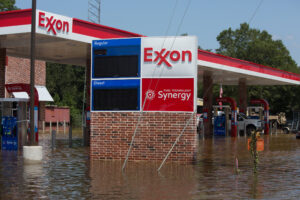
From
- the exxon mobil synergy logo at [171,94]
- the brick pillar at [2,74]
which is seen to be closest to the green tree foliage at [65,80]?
the brick pillar at [2,74]

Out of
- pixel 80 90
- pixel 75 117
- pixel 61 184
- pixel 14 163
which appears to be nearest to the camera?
pixel 61 184

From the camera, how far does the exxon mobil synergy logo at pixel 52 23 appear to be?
69.9ft

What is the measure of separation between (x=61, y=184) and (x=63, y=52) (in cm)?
1631

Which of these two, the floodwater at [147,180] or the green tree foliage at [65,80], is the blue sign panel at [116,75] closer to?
the floodwater at [147,180]

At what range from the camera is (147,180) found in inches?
534

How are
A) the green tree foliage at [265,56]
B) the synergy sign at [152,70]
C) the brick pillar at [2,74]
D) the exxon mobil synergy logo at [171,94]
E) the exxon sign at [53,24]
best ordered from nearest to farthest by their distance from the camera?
1. the exxon mobil synergy logo at [171,94]
2. the synergy sign at [152,70]
3. the exxon sign at [53,24]
4. the brick pillar at [2,74]
5. the green tree foliage at [265,56]

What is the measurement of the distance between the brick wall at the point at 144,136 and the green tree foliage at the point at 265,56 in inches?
2053

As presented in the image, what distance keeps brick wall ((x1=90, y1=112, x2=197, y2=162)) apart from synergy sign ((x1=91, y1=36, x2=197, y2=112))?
359 millimetres

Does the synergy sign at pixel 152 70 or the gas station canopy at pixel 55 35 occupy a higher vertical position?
the gas station canopy at pixel 55 35

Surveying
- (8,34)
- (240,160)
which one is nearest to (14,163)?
(8,34)

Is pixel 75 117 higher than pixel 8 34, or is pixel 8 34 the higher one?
pixel 8 34

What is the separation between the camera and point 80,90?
78.5 m

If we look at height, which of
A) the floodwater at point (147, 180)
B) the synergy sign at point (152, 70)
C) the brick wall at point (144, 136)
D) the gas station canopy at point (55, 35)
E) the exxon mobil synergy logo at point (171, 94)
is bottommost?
the floodwater at point (147, 180)

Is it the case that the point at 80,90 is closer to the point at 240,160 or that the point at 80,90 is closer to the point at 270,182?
the point at 240,160
